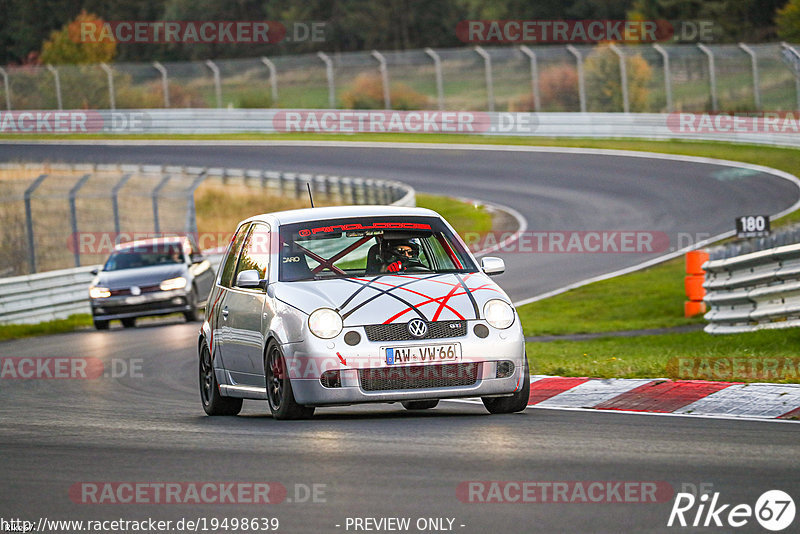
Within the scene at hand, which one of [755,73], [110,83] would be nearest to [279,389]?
[755,73]

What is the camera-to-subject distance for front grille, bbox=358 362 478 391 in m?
8.81

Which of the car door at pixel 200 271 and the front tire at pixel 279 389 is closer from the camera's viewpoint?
the front tire at pixel 279 389

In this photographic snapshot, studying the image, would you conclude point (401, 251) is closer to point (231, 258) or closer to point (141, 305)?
point (231, 258)

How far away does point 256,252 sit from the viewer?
33.7 ft

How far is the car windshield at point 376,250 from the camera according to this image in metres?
9.79

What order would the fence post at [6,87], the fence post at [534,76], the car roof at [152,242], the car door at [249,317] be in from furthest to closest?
the fence post at [6,87] → the fence post at [534,76] → the car roof at [152,242] → the car door at [249,317]

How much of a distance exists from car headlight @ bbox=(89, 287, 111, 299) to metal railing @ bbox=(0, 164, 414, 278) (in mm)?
7431

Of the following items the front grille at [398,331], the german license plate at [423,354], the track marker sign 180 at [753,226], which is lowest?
the track marker sign 180 at [753,226]

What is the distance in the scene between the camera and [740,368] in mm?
11227

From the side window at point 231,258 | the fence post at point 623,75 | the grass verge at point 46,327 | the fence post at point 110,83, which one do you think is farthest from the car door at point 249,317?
the fence post at point 110,83

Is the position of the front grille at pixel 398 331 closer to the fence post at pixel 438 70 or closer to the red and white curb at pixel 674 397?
the red and white curb at pixel 674 397

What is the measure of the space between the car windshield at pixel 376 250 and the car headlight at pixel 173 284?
13.0m

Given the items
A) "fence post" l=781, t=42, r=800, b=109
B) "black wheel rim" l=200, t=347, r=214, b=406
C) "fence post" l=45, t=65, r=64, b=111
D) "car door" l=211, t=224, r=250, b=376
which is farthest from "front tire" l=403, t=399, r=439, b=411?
"fence post" l=45, t=65, r=64, b=111

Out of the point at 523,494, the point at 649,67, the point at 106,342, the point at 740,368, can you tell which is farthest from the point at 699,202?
the point at 523,494
